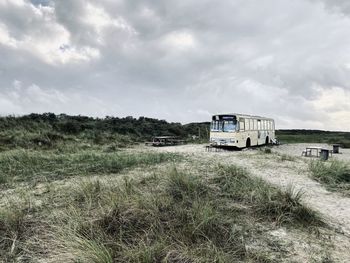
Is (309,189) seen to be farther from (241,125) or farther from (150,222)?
(241,125)

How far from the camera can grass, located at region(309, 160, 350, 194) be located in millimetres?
9422

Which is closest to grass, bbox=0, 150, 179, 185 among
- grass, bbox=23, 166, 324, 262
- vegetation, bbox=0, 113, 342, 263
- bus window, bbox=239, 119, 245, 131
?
vegetation, bbox=0, 113, 342, 263

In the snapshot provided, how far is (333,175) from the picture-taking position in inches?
408

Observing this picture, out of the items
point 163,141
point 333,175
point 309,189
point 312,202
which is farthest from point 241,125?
point 312,202

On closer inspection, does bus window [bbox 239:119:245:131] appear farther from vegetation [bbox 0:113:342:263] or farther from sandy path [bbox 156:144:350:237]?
vegetation [bbox 0:113:342:263]

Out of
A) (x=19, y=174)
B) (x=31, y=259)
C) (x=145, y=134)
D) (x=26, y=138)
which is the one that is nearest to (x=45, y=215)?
(x=31, y=259)

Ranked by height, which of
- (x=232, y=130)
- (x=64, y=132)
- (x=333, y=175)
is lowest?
(x=333, y=175)

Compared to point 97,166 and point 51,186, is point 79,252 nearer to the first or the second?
point 51,186

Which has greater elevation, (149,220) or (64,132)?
(64,132)

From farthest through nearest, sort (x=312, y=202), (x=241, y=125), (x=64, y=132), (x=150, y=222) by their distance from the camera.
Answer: (x=64, y=132), (x=241, y=125), (x=312, y=202), (x=150, y=222)

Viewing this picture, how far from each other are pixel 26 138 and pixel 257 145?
1834 cm

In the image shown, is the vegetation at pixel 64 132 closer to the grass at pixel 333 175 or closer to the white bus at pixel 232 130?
the white bus at pixel 232 130

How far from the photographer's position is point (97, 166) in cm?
1022

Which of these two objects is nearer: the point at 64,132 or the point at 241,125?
the point at 241,125
